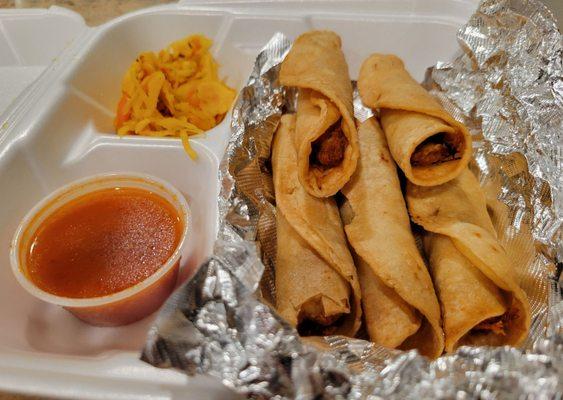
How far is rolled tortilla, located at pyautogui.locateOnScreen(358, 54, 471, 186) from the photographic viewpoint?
1.09m

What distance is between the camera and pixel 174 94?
63.6 inches

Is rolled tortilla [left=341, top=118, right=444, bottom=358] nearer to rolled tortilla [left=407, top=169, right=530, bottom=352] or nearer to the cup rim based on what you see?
rolled tortilla [left=407, top=169, right=530, bottom=352]

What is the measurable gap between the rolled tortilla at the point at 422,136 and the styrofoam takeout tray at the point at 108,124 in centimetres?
51

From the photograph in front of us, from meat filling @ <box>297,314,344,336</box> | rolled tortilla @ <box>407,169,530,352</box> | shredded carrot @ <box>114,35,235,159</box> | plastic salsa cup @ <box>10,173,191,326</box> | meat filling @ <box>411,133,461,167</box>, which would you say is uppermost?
meat filling @ <box>411,133,461,167</box>

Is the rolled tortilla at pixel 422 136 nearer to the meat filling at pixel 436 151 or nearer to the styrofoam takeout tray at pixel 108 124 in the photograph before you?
the meat filling at pixel 436 151

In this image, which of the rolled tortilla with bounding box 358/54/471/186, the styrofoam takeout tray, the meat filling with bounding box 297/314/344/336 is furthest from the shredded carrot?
the meat filling with bounding box 297/314/344/336

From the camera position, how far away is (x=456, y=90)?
1.47 m

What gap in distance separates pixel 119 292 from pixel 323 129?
61cm

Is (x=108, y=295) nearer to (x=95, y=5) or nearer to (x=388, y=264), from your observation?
(x=388, y=264)

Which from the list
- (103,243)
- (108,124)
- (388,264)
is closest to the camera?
(388,264)

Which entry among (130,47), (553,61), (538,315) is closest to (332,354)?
(538,315)

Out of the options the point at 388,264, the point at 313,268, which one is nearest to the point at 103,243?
the point at 313,268

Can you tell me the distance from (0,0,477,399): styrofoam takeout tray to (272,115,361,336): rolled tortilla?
0.72ft

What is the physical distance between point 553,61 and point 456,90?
27cm
